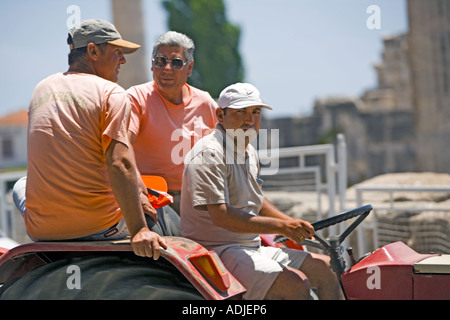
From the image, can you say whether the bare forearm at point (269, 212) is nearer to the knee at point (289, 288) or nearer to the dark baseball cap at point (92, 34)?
the knee at point (289, 288)

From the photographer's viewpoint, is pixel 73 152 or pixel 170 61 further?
pixel 170 61

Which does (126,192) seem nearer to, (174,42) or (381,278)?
(381,278)

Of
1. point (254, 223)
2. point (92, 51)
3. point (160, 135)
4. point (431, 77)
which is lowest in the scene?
point (254, 223)

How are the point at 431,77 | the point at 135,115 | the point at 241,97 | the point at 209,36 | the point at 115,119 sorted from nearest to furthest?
the point at 115,119 < the point at 241,97 < the point at 135,115 < the point at 431,77 < the point at 209,36

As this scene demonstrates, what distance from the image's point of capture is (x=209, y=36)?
38.7 meters

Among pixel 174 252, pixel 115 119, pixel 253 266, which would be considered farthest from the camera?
pixel 253 266

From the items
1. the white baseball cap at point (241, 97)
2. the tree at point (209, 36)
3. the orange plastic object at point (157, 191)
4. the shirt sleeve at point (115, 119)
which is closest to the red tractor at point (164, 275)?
the orange plastic object at point (157, 191)

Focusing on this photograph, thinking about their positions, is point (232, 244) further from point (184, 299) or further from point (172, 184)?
point (172, 184)

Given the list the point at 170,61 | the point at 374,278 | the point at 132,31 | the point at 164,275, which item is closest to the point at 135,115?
the point at 170,61

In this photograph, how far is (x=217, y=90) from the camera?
38562mm

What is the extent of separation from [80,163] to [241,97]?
85 centimetres

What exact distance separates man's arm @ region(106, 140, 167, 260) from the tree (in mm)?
35178

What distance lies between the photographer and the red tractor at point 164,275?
112 inches
